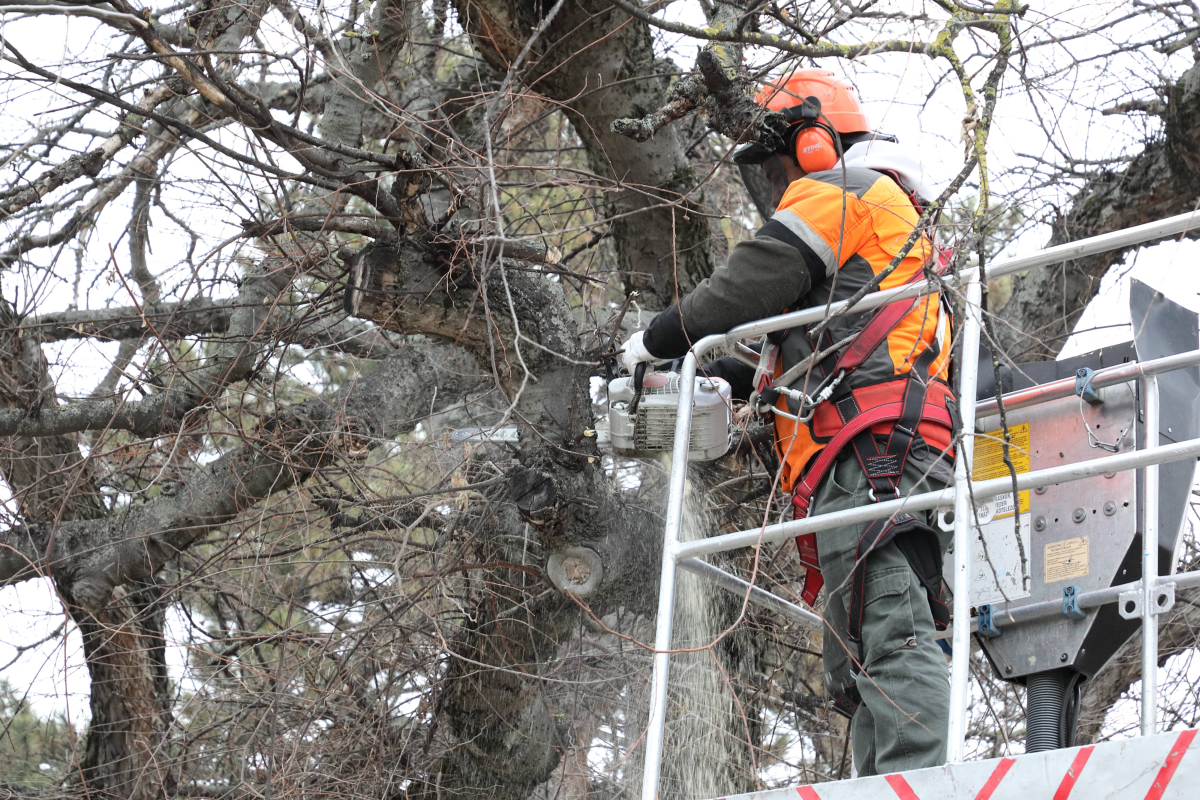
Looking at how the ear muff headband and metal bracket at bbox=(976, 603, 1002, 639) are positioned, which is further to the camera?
the ear muff headband

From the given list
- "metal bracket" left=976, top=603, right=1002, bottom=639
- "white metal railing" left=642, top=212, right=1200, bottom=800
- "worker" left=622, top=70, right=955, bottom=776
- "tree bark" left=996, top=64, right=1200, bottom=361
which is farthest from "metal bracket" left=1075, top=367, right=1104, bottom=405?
"tree bark" left=996, top=64, right=1200, bottom=361

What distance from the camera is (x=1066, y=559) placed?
9.69 ft

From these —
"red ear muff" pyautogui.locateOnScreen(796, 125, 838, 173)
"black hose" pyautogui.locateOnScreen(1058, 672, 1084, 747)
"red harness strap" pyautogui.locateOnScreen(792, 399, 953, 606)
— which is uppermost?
"red ear muff" pyautogui.locateOnScreen(796, 125, 838, 173)

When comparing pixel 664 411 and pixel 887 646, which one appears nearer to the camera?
pixel 887 646

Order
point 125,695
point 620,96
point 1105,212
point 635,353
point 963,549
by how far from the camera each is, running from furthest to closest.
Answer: point 1105,212
point 125,695
point 620,96
point 635,353
point 963,549

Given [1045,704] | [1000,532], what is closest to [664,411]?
[1000,532]

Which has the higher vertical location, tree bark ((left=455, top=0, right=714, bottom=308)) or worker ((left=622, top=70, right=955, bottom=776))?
tree bark ((left=455, top=0, right=714, bottom=308))

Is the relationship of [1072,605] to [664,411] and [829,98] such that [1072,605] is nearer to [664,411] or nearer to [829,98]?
[664,411]

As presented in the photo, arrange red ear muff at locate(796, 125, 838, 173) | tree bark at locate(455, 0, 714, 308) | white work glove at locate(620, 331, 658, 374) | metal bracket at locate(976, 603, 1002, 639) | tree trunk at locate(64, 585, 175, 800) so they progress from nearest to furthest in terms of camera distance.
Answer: metal bracket at locate(976, 603, 1002, 639), white work glove at locate(620, 331, 658, 374), red ear muff at locate(796, 125, 838, 173), tree bark at locate(455, 0, 714, 308), tree trunk at locate(64, 585, 175, 800)

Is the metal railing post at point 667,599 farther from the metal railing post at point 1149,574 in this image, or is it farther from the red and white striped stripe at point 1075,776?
the metal railing post at point 1149,574

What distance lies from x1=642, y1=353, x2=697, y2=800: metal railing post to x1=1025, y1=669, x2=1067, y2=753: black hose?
41.1 inches

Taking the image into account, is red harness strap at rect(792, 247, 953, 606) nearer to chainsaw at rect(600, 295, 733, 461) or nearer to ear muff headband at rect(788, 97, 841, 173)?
chainsaw at rect(600, 295, 733, 461)

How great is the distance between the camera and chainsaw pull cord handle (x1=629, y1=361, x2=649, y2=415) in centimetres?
312

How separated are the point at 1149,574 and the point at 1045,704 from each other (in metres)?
0.45
